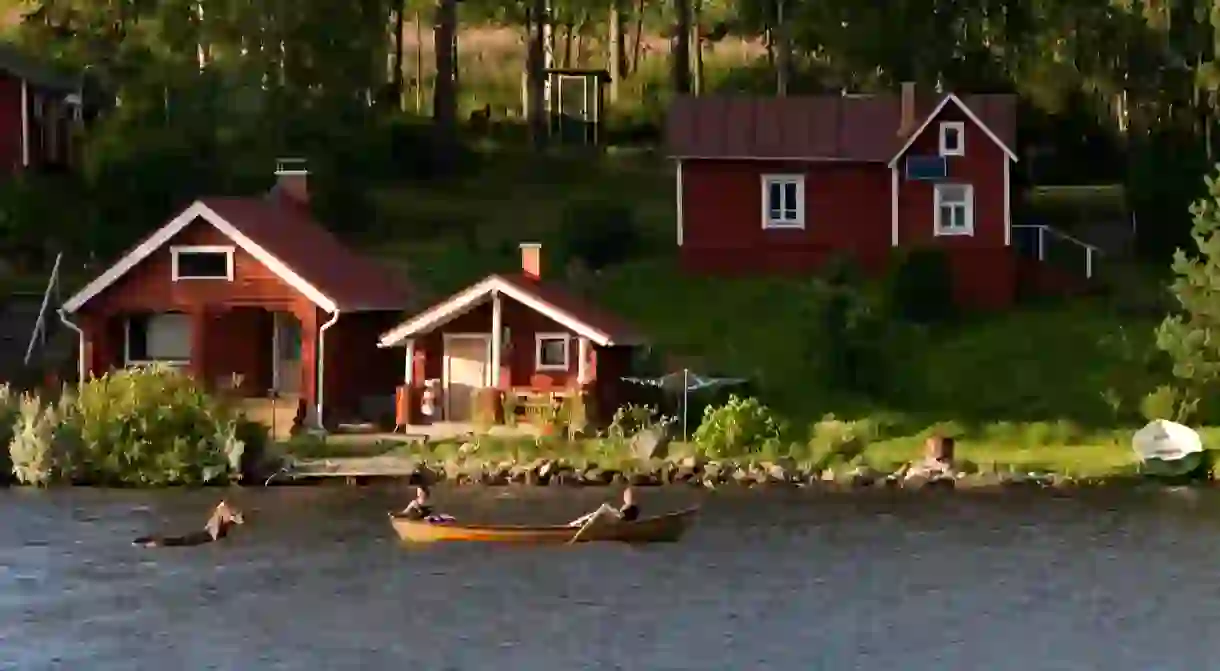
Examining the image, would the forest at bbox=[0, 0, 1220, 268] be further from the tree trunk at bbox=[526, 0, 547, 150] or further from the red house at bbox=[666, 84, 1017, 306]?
the red house at bbox=[666, 84, 1017, 306]

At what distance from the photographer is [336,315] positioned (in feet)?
196

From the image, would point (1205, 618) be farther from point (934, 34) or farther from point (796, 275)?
point (934, 34)

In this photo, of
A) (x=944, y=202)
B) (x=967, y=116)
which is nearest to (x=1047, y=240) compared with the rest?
(x=944, y=202)

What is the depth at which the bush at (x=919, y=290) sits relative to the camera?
67.5m

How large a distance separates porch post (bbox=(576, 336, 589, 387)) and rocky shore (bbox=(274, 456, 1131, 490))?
4.16 m

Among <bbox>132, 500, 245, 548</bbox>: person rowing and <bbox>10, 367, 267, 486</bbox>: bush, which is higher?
<bbox>10, 367, 267, 486</bbox>: bush

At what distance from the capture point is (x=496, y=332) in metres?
58.9

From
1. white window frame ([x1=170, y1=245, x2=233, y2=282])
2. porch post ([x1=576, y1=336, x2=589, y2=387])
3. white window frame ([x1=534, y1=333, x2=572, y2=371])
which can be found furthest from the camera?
white window frame ([x1=170, y1=245, x2=233, y2=282])

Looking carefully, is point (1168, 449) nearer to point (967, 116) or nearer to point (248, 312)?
point (967, 116)

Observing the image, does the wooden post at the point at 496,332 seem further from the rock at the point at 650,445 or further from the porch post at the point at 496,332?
the rock at the point at 650,445

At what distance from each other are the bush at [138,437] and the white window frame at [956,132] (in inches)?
936

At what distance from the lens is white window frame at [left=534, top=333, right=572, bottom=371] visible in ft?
195

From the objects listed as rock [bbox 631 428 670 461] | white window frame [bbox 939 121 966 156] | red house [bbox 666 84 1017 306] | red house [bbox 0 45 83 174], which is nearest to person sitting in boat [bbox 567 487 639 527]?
rock [bbox 631 428 670 461]

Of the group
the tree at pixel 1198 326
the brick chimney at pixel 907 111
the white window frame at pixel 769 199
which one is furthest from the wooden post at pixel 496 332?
the brick chimney at pixel 907 111
